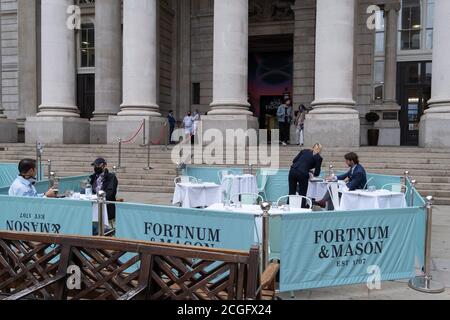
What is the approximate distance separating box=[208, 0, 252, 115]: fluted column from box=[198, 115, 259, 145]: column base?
8.0 inches

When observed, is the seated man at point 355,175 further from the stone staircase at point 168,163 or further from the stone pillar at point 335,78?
the stone pillar at point 335,78

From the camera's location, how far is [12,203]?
20.5 ft

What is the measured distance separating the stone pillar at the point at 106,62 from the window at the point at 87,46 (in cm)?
359

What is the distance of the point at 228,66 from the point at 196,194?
28.9ft

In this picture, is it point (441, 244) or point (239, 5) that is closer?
point (441, 244)

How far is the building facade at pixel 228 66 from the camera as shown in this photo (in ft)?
53.7

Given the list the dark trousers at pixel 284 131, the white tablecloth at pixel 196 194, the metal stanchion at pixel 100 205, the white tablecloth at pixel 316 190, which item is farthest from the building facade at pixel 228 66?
the metal stanchion at pixel 100 205

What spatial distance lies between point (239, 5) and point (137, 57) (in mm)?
4718

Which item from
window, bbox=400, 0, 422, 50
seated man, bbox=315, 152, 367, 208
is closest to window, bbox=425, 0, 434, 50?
window, bbox=400, 0, 422, 50

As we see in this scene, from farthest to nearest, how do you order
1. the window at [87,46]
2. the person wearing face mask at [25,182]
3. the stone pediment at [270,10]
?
the window at [87,46]
the stone pediment at [270,10]
the person wearing face mask at [25,182]

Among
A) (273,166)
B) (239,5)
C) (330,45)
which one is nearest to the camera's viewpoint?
(273,166)

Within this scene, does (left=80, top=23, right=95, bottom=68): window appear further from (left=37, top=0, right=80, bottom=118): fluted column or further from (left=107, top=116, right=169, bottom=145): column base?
(left=107, top=116, right=169, bottom=145): column base

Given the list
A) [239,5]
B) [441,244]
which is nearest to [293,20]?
[239,5]
